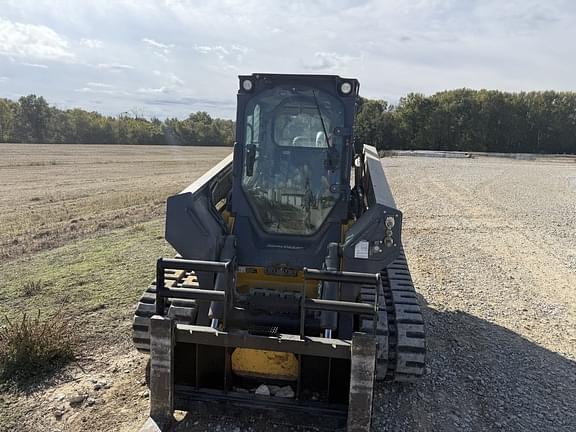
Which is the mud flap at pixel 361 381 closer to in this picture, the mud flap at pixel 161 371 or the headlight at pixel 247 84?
the mud flap at pixel 161 371

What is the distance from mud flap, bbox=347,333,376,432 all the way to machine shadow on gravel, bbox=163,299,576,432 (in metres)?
0.24

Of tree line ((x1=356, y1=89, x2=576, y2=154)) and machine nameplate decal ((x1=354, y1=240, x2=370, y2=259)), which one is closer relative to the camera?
machine nameplate decal ((x1=354, y1=240, x2=370, y2=259))

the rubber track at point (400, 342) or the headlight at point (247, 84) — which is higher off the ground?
the headlight at point (247, 84)

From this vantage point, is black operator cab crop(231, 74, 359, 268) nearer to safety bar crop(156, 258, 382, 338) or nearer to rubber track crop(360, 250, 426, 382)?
rubber track crop(360, 250, 426, 382)

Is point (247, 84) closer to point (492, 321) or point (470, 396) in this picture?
point (470, 396)

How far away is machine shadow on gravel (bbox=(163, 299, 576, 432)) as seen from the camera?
4.24 meters

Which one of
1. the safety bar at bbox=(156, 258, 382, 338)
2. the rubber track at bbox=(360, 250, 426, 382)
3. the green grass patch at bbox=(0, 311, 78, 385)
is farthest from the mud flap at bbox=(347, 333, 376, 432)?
the green grass patch at bbox=(0, 311, 78, 385)

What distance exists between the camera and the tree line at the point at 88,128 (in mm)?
62062

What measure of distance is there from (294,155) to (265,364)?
2.07 m

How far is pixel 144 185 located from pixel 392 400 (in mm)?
18614

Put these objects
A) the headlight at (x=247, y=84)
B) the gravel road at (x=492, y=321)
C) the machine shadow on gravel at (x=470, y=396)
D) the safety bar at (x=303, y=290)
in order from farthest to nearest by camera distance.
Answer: the headlight at (x=247, y=84)
the gravel road at (x=492, y=321)
the machine shadow on gravel at (x=470, y=396)
the safety bar at (x=303, y=290)

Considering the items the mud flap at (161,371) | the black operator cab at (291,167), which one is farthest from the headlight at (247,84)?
the mud flap at (161,371)

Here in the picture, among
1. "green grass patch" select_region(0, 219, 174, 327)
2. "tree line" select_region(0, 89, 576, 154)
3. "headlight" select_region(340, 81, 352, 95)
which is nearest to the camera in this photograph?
"headlight" select_region(340, 81, 352, 95)

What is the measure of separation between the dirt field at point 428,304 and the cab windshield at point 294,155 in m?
1.95
